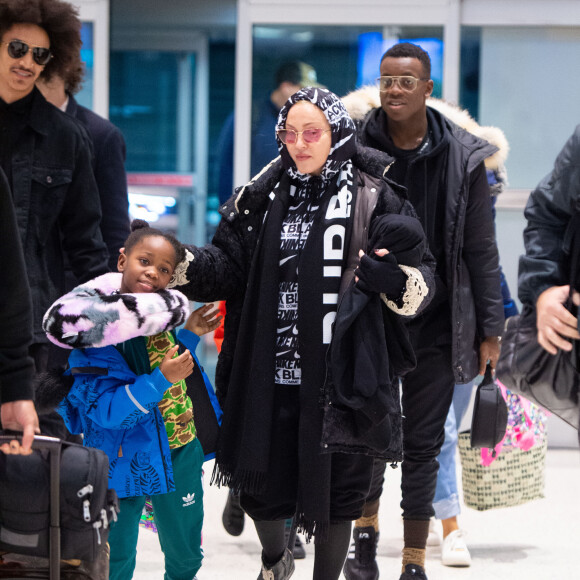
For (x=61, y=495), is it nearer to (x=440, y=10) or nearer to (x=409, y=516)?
(x=409, y=516)

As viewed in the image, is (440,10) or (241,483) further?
(440,10)

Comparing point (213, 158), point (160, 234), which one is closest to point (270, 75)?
point (213, 158)

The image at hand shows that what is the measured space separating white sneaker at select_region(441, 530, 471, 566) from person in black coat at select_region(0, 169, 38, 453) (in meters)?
2.60

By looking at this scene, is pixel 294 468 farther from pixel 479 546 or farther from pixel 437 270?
pixel 479 546

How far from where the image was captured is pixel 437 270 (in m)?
4.26

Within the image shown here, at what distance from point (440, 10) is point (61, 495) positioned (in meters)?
5.69

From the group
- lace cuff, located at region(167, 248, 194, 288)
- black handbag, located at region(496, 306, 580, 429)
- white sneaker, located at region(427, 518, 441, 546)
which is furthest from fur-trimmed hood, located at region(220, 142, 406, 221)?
white sneaker, located at region(427, 518, 441, 546)

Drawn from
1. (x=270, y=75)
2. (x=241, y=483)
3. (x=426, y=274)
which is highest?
(x=270, y=75)

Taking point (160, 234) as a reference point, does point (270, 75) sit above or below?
above

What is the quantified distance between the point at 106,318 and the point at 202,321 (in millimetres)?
582

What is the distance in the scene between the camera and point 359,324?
11.2 ft

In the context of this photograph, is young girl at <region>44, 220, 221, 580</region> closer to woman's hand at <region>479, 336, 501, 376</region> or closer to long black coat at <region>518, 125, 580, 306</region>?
long black coat at <region>518, 125, 580, 306</region>

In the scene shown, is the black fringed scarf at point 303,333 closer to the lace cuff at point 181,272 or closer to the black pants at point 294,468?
the black pants at point 294,468

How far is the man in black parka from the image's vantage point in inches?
166
